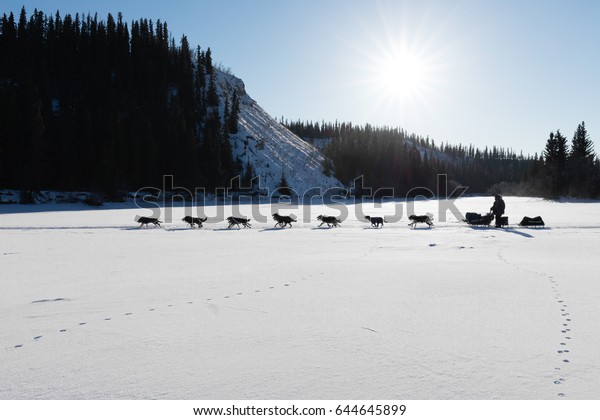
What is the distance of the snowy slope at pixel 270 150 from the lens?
4006 inches

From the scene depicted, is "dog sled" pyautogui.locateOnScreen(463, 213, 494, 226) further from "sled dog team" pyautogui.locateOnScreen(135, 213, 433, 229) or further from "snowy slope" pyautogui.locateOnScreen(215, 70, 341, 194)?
"snowy slope" pyautogui.locateOnScreen(215, 70, 341, 194)

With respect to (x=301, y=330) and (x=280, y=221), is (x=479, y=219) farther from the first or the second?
(x=301, y=330)

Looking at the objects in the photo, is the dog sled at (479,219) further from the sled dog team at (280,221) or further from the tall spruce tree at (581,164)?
the tall spruce tree at (581,164)

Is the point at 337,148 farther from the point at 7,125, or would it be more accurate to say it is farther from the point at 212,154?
the point at 7,125

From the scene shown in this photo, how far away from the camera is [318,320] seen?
17.0 feet

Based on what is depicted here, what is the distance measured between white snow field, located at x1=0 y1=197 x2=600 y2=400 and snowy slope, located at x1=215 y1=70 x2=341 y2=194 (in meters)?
86.3

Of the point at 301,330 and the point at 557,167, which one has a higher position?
the point at 557,167

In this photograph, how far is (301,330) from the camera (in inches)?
188

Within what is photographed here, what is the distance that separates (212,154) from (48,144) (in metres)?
28.9

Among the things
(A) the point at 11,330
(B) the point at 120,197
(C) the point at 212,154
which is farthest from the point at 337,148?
(A) the point at 11,330

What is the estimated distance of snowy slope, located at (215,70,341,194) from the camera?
102m

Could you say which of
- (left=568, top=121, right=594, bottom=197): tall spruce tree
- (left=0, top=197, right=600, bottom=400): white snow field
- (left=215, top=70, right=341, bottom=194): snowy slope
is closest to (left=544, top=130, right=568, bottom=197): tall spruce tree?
(left=568, top=121, right=594, bottom=197): tall spruce tree

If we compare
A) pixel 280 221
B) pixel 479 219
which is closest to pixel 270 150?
pixel 280 221

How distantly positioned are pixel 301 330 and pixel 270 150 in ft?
350
